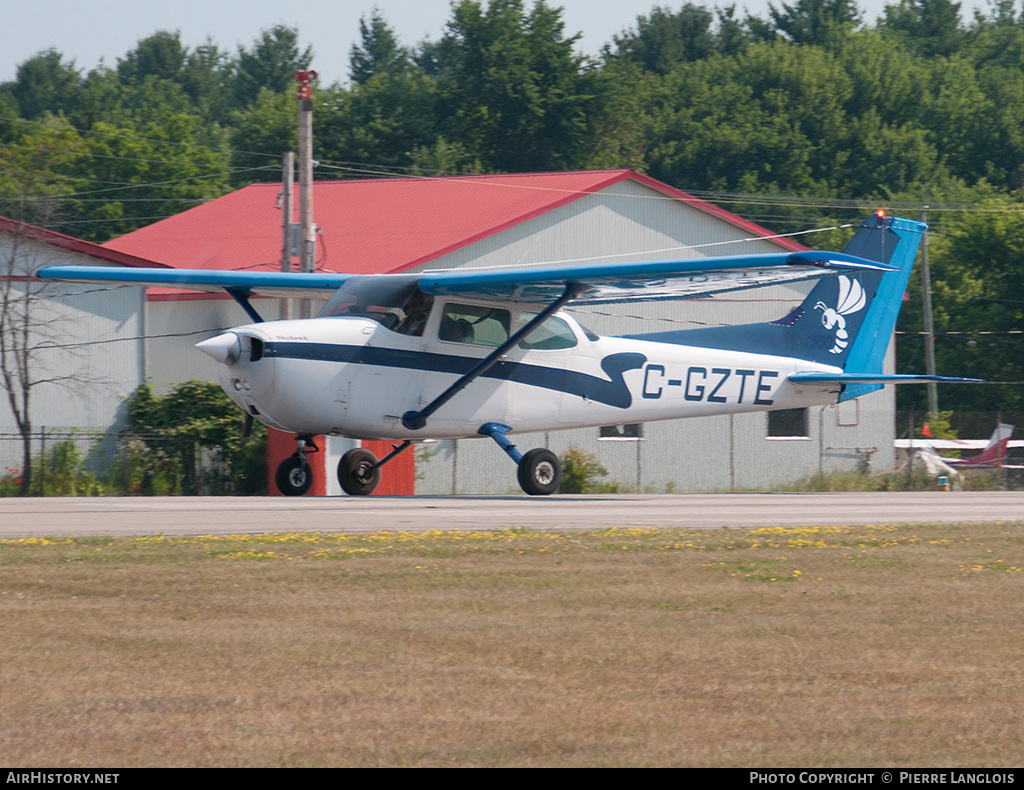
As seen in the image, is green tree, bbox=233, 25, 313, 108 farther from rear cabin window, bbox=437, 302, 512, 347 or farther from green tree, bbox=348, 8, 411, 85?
rear cabin window, bbox=437, 302, 512, 347

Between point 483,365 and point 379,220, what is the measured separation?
1797 centimetres

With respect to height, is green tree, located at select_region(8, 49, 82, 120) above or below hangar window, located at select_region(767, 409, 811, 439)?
above

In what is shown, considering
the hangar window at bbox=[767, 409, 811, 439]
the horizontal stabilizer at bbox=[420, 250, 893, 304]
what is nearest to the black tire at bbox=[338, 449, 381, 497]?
the horizontal stabilizer at bbox=[420, 250, 893, 304]

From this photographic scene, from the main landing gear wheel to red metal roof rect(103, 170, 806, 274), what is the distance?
36.2 feet

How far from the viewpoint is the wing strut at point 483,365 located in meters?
17.2

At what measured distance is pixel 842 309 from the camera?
69.7 ft

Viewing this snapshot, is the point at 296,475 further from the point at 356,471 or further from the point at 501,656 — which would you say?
the point at 501,656

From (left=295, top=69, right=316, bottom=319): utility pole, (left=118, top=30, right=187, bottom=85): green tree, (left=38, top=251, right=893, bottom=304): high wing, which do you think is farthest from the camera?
(left=118, top=30, right=187, bottom=85): green tree

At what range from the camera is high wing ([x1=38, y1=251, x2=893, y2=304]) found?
1549 cm

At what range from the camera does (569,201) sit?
32.0 metres

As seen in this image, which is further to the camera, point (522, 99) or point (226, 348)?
point (522, 99)

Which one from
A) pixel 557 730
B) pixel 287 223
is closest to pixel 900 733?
pixel 557 730

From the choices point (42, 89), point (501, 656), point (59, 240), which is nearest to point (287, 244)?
point (59, 240)

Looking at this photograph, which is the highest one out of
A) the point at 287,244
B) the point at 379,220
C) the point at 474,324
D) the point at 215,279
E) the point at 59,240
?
the point at 379,220
